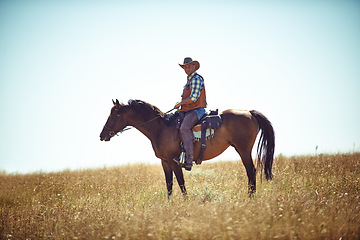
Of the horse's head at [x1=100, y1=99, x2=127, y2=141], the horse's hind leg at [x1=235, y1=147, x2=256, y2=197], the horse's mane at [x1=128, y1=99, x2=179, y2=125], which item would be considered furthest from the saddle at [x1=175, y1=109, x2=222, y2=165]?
the horse's head at [x1=100, y1=99, x2=127, y2=141]

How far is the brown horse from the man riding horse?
0.33m

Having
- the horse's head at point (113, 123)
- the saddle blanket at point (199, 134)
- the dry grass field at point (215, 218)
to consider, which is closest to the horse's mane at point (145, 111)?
the horse's head at point (113, 123)

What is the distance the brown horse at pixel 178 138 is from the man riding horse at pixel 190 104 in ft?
1.07

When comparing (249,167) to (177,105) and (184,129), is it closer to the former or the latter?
(184,129)

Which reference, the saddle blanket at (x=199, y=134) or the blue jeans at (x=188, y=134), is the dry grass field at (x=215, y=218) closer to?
the blue jeans at (x=188, y=134)

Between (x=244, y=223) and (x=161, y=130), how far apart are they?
12.2ft

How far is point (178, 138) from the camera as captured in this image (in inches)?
274

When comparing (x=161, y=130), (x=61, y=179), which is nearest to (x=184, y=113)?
(x=161, y=130)

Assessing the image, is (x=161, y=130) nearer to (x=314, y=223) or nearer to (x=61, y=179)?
(x=314, y=223)

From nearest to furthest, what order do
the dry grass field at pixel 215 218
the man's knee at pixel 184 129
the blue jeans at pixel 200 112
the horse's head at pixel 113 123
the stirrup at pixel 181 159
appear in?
the dry grass field at pixel 215 218
the man's knee at pixel 184 129
the stirrup at pixel 181 159
the blue jeans at pixel 200 112
the horse's head at pixel 113 123

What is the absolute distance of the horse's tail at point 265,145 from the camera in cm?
702

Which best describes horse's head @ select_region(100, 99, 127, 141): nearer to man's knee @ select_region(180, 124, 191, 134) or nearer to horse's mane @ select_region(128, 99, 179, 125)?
horse's mane @ select_region(128, 99, 179, 125)

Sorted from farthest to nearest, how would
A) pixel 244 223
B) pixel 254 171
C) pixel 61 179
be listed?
pixel 61 179
pixel 254 171
pixel 244 223

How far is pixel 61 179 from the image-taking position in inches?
412
